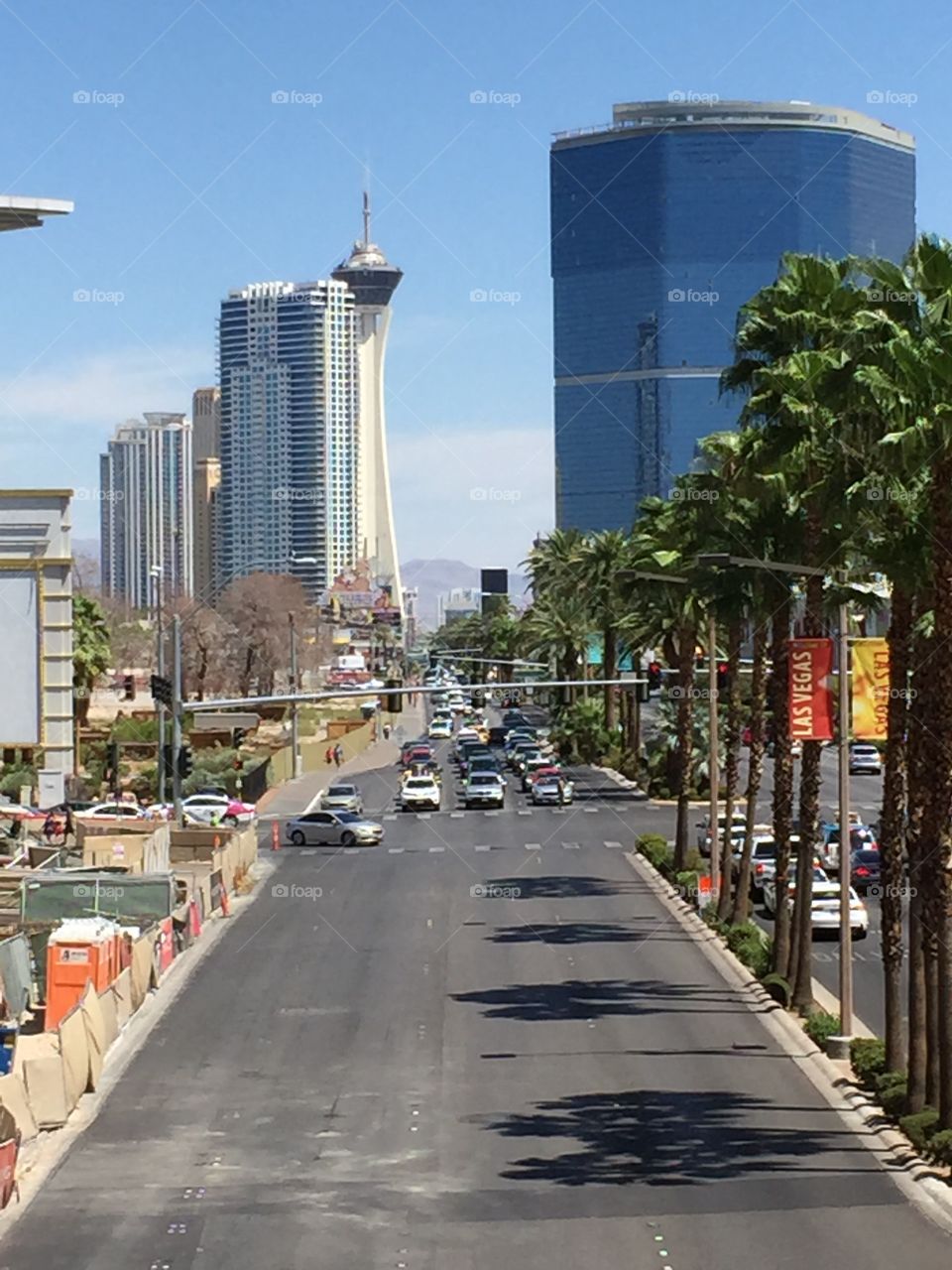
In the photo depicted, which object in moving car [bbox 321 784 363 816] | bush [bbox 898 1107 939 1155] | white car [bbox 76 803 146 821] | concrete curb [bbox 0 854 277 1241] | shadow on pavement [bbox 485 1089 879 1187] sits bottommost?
concrete curb [bbox 0 854 277 1241]

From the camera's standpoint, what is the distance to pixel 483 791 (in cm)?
8481

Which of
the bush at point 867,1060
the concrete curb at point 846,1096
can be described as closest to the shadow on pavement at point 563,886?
the concrete curb at point 846,1096

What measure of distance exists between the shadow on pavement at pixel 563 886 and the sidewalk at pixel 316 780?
25.4 metres

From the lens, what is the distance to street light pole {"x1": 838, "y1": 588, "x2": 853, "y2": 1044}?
3228cm

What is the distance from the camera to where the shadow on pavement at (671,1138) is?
80.0 feet

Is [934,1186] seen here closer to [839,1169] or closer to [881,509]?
[839,1169]

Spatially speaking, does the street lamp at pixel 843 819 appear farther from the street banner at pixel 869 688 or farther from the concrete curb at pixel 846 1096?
the street banner at pixel 869 688

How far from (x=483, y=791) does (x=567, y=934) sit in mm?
38196

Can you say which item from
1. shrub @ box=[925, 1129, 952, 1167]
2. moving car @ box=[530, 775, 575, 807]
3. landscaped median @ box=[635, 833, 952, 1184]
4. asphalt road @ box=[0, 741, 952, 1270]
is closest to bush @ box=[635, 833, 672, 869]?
landscaped median @ box=[635, 833, 952, 1184]

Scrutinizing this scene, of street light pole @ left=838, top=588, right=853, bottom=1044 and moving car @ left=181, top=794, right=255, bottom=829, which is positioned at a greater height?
street light pole @ left=838, top=588, right=853, bottom=1044

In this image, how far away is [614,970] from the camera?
1620 inches

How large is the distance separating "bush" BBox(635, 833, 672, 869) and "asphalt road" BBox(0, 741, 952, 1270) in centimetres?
1201

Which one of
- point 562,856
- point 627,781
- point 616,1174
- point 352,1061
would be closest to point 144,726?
point 627,781

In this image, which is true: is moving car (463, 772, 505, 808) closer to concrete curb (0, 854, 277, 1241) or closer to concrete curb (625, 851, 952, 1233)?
concrete curb (0, 854, 277, 1241)
